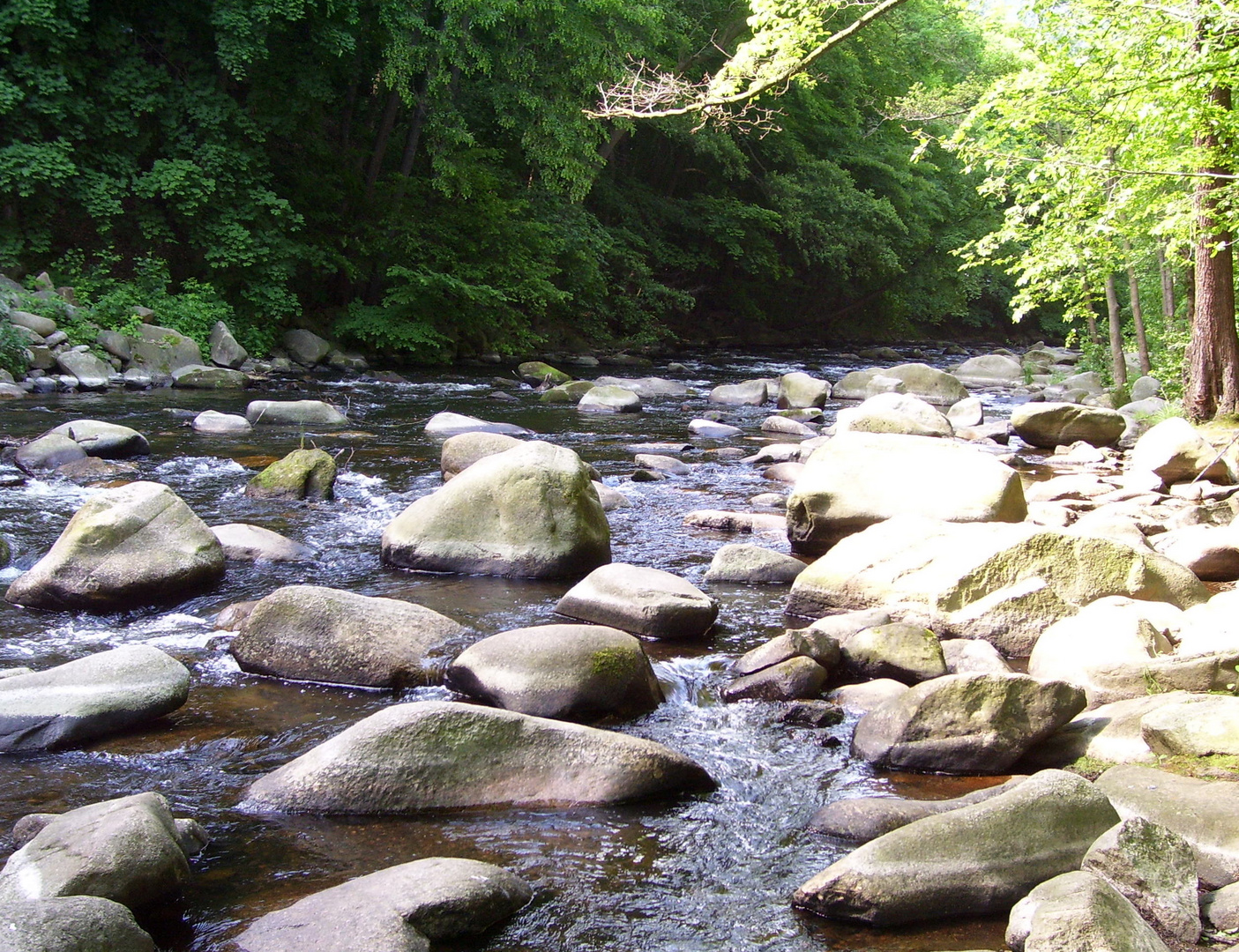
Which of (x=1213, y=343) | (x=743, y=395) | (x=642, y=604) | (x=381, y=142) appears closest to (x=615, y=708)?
(x=642, y=604)

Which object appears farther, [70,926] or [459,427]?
[459,427]

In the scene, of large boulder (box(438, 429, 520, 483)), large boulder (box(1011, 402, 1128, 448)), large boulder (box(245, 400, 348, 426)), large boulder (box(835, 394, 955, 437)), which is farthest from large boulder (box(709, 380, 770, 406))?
large boulder (box(438, 429, 520, 483))

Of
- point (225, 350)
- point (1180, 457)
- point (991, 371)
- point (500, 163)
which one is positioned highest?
point (500, 163)

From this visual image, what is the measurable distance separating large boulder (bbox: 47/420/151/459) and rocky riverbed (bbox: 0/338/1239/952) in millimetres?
512

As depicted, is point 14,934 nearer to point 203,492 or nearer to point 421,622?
point 421,622

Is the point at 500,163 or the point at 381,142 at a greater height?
the point at 381,142

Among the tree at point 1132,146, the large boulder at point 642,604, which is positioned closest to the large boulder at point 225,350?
the tree at point 1132,146

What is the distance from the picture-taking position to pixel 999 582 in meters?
5.54

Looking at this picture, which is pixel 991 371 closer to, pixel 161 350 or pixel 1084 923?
pixel 161 350

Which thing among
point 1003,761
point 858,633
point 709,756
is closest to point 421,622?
point 709,756

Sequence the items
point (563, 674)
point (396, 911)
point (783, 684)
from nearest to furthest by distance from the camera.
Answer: point (396, 911), point (563, 674), point (783, 684)

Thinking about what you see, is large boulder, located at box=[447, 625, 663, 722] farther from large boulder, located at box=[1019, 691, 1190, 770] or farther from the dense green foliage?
the dense green foliage

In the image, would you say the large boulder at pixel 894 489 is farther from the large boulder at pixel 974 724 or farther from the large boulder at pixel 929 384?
the large boulder at pixel 929 384

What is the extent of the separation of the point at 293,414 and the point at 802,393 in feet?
26.4
